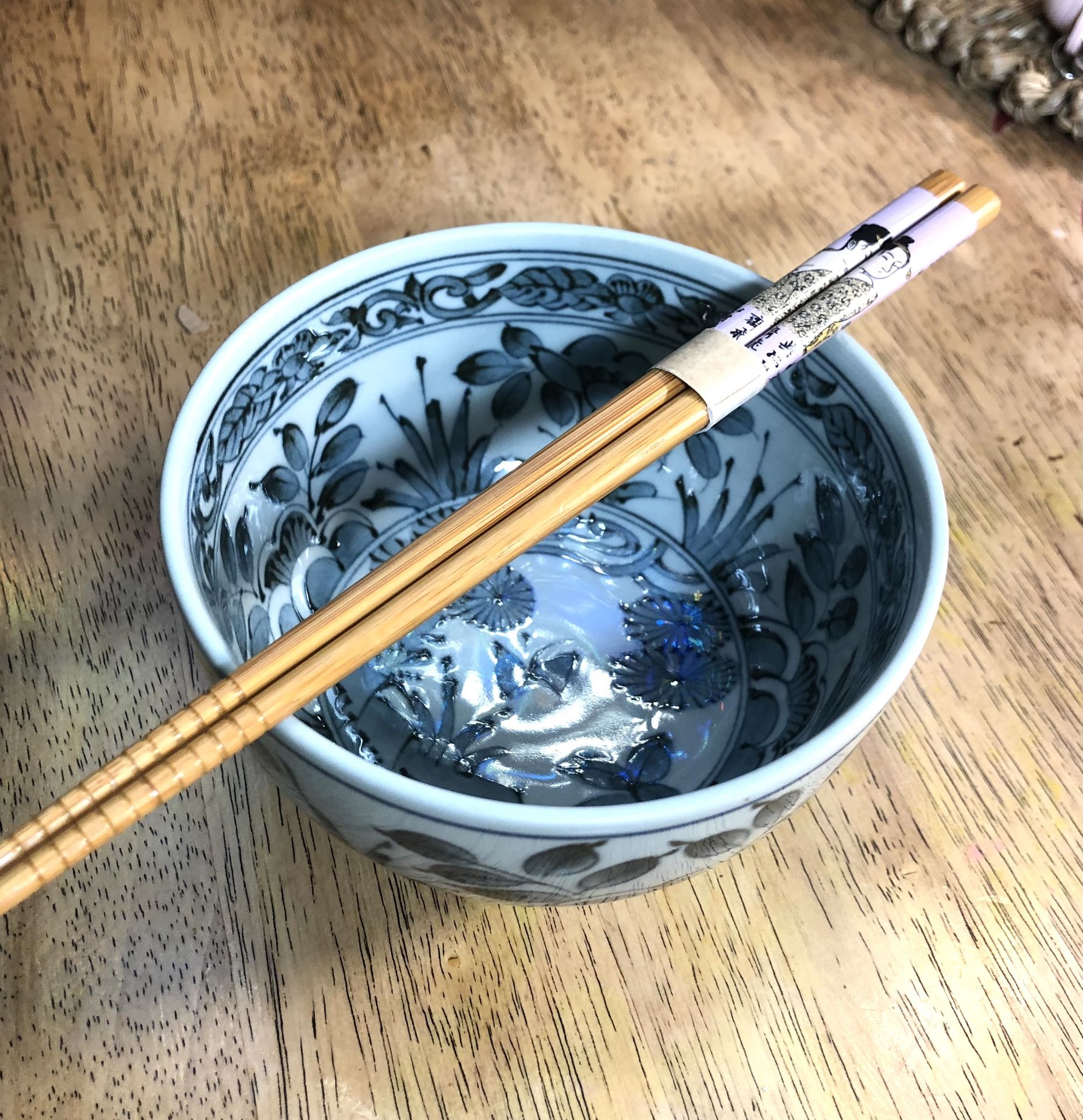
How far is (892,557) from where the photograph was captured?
1.61ft

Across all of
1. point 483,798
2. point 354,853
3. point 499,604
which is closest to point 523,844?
point 483,798

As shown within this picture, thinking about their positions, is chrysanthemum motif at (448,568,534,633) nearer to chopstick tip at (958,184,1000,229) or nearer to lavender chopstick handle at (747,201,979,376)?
lavender chopstick handle at (747,201,979,376)

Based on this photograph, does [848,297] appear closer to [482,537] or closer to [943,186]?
[943,186]

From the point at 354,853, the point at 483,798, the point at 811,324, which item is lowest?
the point at 354,853

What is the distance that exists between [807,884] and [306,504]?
0.33m

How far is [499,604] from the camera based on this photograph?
624 mm

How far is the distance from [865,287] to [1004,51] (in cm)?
47

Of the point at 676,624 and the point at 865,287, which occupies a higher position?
the point at 865,287

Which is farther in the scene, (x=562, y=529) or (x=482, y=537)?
(x=562, y=529)

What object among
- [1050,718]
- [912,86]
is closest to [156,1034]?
[1050,718]

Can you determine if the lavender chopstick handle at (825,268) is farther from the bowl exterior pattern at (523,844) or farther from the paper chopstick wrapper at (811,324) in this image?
the bowl exterior pattern at (523,844)

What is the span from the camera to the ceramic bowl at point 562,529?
49 centimetres

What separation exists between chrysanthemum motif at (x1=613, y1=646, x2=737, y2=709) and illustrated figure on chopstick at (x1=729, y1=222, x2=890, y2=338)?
0.19 meters

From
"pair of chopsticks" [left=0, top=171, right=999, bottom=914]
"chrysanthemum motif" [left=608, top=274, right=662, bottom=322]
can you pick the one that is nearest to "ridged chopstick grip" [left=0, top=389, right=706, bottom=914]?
"pair of chopsticks" [left=0, top=171, right=999, bottom=914]
